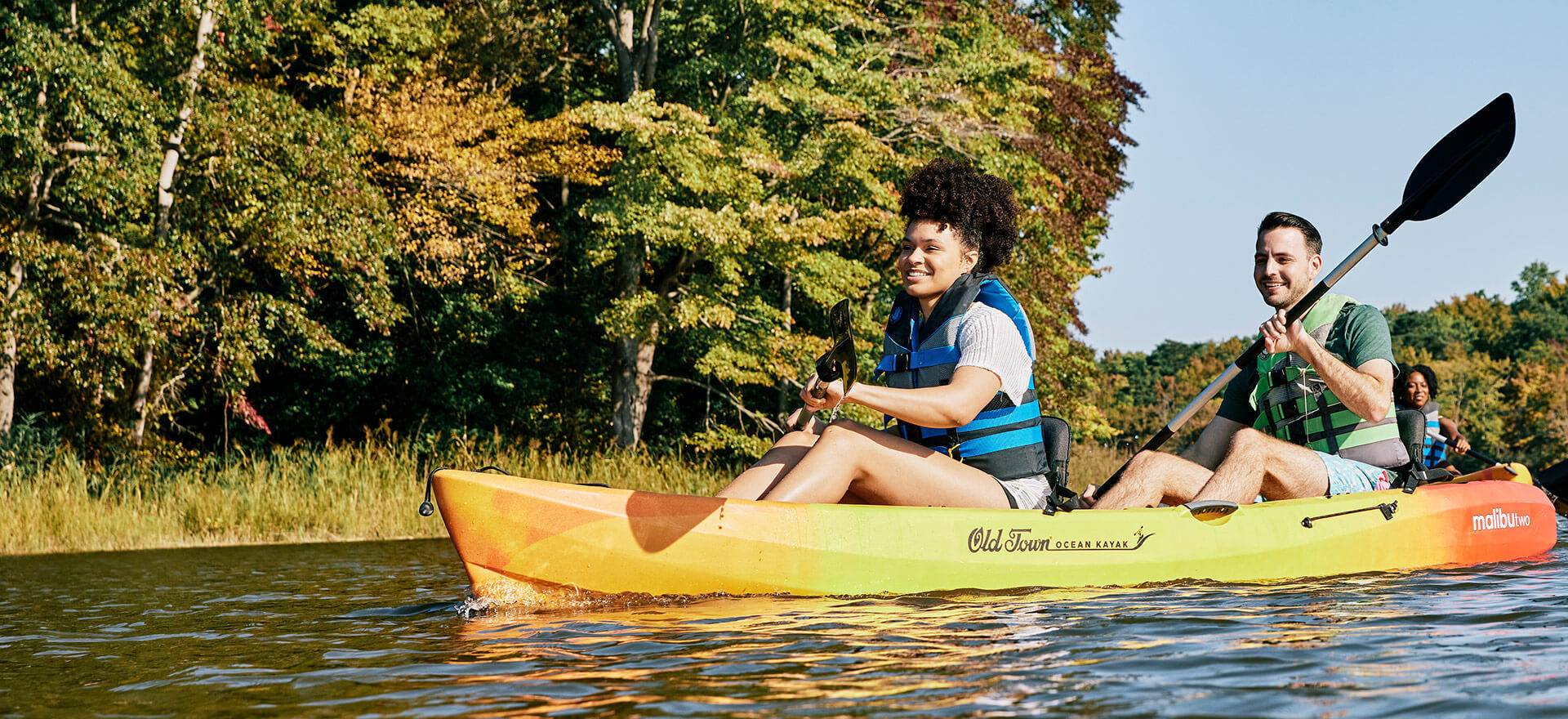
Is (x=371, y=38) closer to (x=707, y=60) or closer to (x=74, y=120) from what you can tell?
(x=707, y=60)

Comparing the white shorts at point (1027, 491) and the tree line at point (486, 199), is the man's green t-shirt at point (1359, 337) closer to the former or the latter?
the white shorts at point (1027, 491)

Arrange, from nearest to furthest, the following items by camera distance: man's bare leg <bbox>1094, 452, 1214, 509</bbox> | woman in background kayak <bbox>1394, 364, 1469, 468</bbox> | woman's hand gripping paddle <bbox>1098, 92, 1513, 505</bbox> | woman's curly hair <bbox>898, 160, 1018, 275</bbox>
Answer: woman's curly hair <bbox>898, 160, 1018, 275</bbox> < man's bare leg <bbox>1094, 452, 1214, 509</bbox> < woman's hand gripping paddle <bbox>1098, 92, 1513, 505</bbox> < woman in background kayak <bbox>1394, 364, 1469, 468</bbox>

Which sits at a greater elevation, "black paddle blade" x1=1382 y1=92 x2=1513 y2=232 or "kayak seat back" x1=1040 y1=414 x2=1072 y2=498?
"black paddle blade" x1=1382 y1=92 x2=1513 y2=232

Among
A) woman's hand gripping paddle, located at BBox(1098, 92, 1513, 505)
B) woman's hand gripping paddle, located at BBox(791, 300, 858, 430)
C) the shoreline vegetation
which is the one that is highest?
woman's hand gripping paddle, located at BBox(1098, 92, 1513, 505)

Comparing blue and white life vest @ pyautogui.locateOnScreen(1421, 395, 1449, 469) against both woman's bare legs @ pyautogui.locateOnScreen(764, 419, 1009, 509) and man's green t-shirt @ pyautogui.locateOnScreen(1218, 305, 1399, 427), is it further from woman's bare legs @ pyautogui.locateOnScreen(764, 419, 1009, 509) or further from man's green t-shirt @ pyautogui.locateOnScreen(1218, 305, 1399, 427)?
woman's bare legs @ pyautogui.locateOnScreen(764, 419, 1009, 509)

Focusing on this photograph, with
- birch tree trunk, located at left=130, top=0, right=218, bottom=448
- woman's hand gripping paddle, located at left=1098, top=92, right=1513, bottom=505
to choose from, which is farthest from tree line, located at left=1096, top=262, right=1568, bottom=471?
woman's hand gripping paddle, located at left=1098, top=92, right=1513, bottom=505

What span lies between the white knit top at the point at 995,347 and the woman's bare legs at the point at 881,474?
34 centimetres

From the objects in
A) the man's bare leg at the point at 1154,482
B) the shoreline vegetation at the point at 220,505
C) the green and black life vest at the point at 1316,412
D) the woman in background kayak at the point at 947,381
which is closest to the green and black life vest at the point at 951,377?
the woman in background kayak at the point at 947,381

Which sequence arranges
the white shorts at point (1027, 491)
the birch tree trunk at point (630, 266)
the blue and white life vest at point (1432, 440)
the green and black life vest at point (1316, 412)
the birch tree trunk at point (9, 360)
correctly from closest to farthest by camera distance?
the white shorts at point (1027, 491), the green and black life vest at point (1316, 412), the blue and white life vest at point (1432, 440), the birch tree trunk at point (9, 360), the birch tree trunk at point (630, 266)

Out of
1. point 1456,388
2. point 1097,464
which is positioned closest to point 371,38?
point 1097,464

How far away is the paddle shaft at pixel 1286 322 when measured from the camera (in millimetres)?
5191

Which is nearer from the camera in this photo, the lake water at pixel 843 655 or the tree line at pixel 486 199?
the lake water at pixel 843 655

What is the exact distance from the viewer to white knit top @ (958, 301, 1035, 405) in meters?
4.22

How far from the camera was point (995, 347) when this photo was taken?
13.9ft
